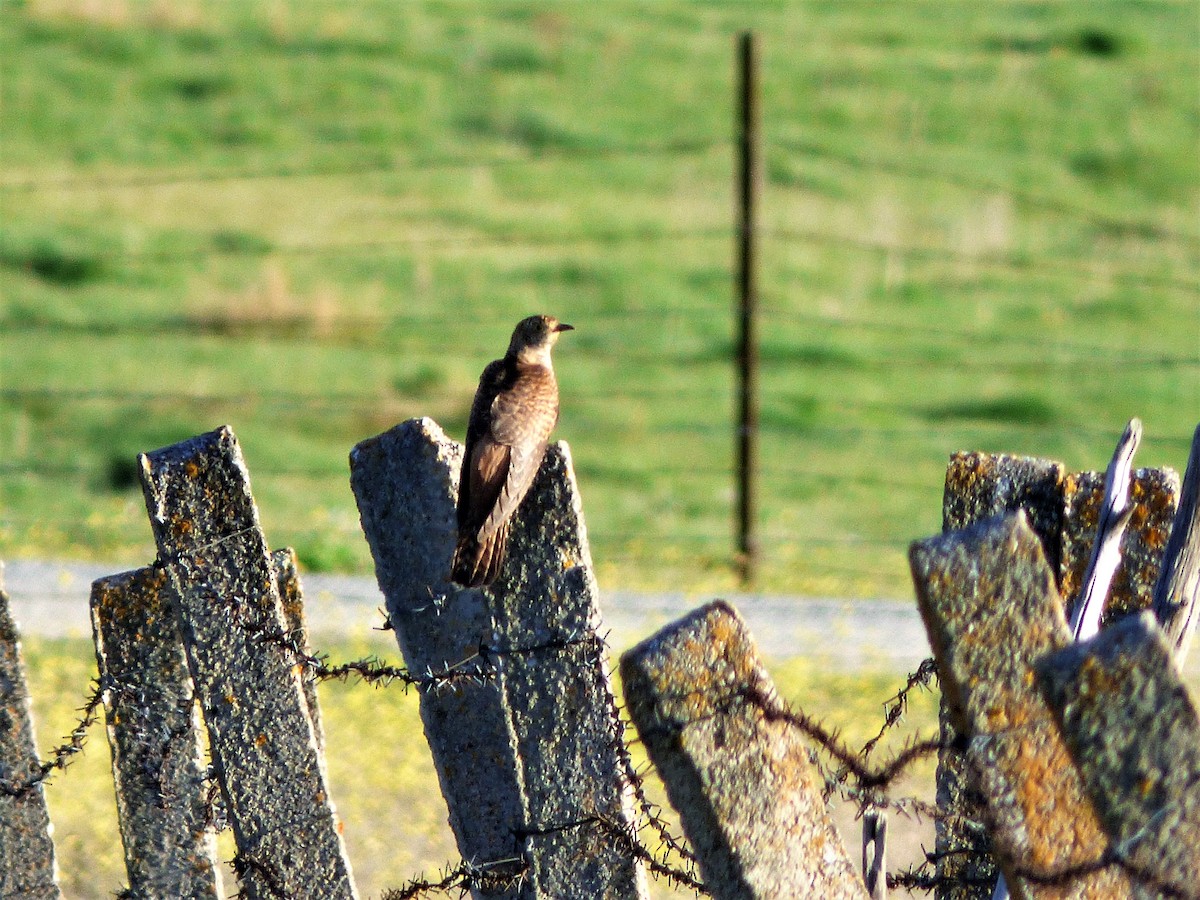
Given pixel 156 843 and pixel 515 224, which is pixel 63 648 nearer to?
pixel 156 843

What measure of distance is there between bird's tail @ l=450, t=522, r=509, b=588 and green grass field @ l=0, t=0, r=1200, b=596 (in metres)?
5.31

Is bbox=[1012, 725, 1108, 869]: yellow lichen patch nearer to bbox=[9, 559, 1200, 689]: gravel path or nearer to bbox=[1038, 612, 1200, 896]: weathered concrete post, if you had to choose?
bbox=[1038, 612, 1200, 896]: weathered concrete post

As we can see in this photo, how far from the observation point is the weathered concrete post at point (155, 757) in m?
2.58

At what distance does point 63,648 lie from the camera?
6234 millimetres

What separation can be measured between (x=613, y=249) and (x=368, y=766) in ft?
33.9

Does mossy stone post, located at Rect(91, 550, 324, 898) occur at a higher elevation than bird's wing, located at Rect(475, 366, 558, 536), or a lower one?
lower

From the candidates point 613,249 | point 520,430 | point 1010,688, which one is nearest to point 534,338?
point 520,430

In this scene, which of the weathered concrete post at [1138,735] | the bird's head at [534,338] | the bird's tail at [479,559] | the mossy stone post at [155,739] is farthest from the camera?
the bird's head at [534,338]

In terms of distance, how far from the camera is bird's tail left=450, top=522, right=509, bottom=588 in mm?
2090

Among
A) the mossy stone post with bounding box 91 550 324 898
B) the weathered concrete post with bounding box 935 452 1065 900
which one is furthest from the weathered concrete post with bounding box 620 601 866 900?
the mossy stone post with bounding box 91 550 324 898

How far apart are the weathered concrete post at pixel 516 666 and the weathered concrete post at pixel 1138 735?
0.77 m

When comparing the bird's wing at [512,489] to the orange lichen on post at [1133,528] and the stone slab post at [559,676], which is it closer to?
the stone slab post at [559,676]

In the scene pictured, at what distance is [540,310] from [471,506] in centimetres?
1130

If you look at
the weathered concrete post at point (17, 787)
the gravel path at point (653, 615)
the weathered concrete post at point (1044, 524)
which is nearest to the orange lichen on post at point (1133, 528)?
the weathered concrete post at point (1044, 524)
